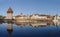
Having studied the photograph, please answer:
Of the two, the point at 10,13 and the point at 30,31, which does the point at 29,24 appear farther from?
the point at 10,13

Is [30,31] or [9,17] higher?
[9,17]

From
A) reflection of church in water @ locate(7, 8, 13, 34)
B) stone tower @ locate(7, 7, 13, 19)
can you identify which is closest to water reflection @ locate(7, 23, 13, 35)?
reflection of church in water @ locate(7, 8, 13, 34)

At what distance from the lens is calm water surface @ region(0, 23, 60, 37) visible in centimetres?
304

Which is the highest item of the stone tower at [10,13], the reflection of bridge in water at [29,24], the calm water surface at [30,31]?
the stone tower at [10,13]

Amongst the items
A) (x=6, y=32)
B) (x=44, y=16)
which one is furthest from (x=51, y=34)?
(x=6, y=32)

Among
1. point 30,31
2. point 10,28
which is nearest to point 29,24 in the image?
point 30,31

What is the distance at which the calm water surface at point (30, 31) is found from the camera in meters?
3.04

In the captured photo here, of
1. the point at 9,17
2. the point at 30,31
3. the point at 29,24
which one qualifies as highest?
the point at 9,17

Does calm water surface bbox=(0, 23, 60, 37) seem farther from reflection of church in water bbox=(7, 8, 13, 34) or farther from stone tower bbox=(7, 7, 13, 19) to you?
stone tower bbox=(7, 7, 13, 19)

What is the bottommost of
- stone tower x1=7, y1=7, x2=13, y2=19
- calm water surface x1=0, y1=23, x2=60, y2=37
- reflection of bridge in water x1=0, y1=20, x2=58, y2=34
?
calm water surface x1=0, y1=23, x2=60, y2=37

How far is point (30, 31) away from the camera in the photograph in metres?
3.12

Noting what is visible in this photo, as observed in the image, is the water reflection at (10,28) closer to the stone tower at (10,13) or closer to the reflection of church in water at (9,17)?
the reflection of church in water at (9,17)

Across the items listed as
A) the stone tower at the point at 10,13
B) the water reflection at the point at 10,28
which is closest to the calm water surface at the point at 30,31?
the water reflection at the point at 10,28

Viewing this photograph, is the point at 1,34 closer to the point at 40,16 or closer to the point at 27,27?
the point at 27,27
